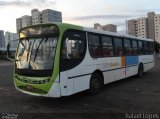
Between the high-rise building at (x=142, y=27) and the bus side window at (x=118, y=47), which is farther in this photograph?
the high-rise building at (x=142, y=27)

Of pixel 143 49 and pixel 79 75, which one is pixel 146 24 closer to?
pixel 143 49

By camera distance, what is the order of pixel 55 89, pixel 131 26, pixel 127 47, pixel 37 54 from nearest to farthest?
1. pixel 55 89
2. pixel 37 54
3. pixel 127 47
4. pixel 131 26

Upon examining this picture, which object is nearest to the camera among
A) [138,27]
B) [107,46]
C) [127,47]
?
[107,46]

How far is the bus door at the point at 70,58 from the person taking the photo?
8422 mm

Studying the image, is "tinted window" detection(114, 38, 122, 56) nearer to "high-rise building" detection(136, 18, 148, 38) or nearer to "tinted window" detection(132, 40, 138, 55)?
"tinted window" detection(132, 40, 138, 55)

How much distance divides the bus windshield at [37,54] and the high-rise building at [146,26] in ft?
209

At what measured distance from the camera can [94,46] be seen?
34.6 ft

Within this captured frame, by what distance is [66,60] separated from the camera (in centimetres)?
856

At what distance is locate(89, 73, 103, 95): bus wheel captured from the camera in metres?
10.3

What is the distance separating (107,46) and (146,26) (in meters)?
67.2

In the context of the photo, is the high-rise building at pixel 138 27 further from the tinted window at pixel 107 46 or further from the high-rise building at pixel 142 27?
the tinted window at pixel 107 46

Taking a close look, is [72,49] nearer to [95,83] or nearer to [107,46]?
[95,83]

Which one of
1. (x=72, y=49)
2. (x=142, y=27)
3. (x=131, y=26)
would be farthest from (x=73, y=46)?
(x=142, y=27)

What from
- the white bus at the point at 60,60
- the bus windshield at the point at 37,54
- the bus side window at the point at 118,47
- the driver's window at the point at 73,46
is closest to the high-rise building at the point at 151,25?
the bus side window at the point at 118,47
